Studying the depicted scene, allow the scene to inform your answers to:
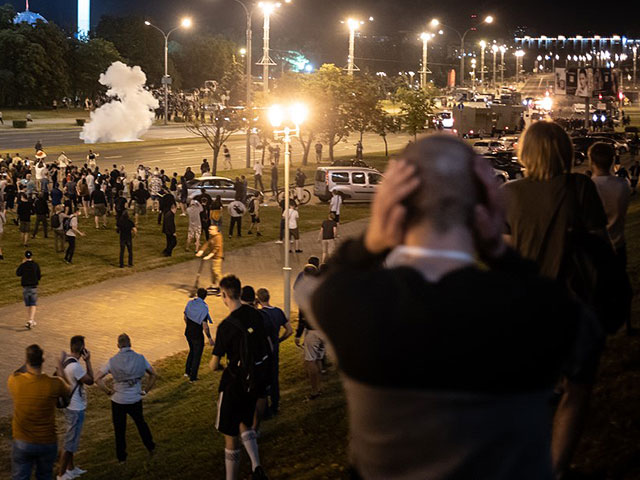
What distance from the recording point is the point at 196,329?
47.1 feet

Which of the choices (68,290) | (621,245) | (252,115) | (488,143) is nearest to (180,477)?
(621,245)

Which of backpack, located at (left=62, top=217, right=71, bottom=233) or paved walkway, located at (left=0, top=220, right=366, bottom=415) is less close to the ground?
backpack, located at (left=62, top=217, right=71, bottom=233)

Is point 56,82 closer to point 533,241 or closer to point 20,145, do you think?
point 20,145

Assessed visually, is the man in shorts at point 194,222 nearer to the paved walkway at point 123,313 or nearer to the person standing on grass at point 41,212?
the paved walkway at point 123,313

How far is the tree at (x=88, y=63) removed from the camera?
100 metres

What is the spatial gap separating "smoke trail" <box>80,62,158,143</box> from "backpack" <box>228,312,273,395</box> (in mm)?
58490

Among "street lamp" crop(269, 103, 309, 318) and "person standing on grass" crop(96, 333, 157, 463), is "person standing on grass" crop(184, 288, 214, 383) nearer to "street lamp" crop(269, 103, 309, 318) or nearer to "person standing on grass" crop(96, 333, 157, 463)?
"person standing on grass" crop(96, 333, 157, 463)

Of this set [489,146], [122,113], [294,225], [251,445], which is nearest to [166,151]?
[122,113]

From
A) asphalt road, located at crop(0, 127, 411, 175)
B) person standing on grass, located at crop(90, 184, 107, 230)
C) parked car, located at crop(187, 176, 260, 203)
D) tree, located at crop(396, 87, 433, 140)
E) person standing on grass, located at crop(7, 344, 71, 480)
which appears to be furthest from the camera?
tree, located at crop(396, 87, 433, 140)

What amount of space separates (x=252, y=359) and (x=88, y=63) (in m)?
97.2

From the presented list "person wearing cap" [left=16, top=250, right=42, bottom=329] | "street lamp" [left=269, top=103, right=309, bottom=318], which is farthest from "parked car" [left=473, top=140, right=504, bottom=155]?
"person wearing cap" [left=16, top=250, right=42, bottom=329]

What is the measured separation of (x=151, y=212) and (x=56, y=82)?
67.2 metres

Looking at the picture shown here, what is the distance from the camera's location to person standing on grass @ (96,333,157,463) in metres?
10.4

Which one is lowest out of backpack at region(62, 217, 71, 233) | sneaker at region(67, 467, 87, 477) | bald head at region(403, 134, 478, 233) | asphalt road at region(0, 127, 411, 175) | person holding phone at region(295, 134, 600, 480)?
sneaker at region(67, 467, 87, 477)
